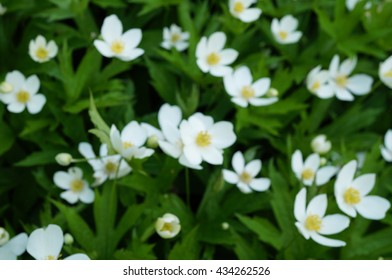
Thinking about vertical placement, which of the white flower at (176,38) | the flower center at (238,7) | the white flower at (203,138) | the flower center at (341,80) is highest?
the flower center at (238,7)

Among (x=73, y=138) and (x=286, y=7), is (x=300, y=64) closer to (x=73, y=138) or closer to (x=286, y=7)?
(x=286, y=7)

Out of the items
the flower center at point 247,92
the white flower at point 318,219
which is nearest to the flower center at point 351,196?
the white flower at point 318,219

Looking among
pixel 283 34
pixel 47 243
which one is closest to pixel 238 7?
pixel 283 34

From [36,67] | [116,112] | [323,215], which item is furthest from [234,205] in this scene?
[36,67]

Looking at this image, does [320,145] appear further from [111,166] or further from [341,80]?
[111,166]

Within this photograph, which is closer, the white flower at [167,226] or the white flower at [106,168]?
the white flower at [167,226]

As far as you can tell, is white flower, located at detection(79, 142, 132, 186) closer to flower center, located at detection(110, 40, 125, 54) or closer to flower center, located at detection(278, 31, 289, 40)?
flower center, located at detection(110, 40, 125, 54)

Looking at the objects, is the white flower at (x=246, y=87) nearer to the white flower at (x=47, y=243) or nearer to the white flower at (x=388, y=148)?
the white flower at (x=388, y=148)
